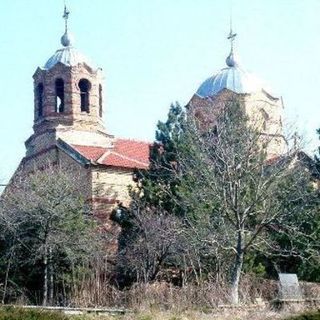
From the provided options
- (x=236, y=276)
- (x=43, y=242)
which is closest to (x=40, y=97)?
(x=43, y=242)

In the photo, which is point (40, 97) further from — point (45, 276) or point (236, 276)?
point (236, 276)

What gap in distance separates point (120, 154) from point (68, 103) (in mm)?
3265

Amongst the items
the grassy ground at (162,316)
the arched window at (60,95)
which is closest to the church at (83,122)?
the arched window at (60,95)

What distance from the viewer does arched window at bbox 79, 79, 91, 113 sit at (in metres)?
33.5

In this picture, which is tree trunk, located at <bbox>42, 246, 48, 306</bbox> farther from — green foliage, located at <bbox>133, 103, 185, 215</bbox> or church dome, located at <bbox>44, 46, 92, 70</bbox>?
church dome, located at <bbox>44, 46, 92, 70</bbox>

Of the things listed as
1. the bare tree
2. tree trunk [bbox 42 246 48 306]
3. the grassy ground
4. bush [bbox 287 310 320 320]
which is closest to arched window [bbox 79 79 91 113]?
the bare tree

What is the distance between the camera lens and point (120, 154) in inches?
1297

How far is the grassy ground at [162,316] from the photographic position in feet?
40.8

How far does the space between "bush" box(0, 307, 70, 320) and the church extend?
57.8 feet

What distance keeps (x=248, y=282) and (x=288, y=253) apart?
4.04 metres

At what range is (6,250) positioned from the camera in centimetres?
2355

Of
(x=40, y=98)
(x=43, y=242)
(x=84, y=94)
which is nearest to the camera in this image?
(x=43, y=242)

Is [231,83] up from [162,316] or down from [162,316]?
up

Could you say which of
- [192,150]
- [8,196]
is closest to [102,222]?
Result: [8,196]
